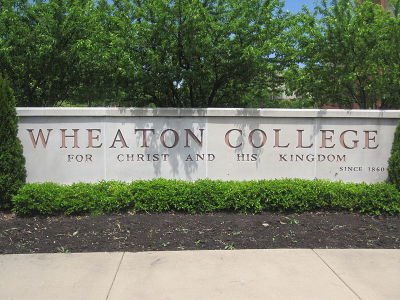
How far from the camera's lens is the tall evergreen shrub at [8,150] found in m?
5.99

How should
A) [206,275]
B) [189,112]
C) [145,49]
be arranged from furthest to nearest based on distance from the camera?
[189,112] → [145,49] → [206,275]

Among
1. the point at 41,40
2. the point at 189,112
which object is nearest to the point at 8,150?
the point at 41,40

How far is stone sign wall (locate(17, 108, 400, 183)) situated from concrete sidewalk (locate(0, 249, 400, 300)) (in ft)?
7.36

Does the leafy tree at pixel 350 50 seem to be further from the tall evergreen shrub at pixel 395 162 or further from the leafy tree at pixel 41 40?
the leafy tree at pixel 41 40

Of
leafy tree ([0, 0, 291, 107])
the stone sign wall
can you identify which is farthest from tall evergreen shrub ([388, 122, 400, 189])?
leafy tree ([0, 0, 291, 107])

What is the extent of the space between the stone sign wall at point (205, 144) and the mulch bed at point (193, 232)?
1.06 meters

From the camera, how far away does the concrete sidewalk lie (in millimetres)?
3752

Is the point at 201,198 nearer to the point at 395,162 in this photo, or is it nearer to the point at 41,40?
the point at 395,162

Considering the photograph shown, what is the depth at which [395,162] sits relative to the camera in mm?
6418

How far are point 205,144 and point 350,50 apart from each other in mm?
2907

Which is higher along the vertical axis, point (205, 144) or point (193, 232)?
point (205, 144)

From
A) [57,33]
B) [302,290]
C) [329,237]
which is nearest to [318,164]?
[329,237]

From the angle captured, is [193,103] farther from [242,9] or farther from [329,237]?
[329,237]

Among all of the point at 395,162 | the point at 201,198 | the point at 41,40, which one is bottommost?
the point at 201,198
